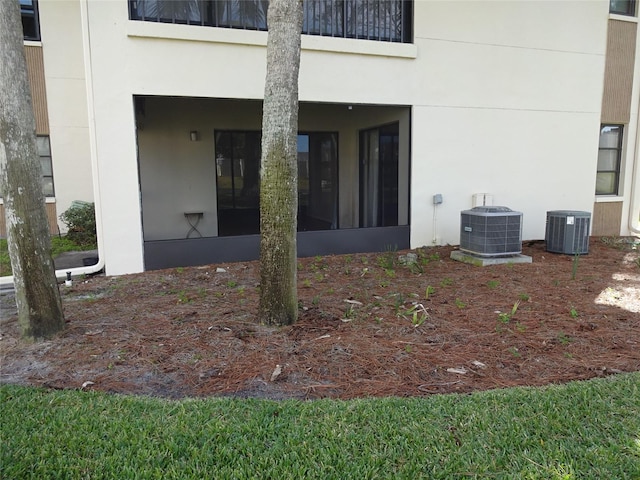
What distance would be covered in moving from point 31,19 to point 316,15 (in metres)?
6.38

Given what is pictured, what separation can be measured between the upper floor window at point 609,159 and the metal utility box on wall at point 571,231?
105 inches

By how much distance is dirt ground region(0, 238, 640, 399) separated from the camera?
3529 mm

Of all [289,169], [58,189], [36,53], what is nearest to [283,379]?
[289,169]

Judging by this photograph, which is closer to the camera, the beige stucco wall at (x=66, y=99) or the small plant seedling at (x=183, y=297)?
the small plant seedling at (x=183, y=297)

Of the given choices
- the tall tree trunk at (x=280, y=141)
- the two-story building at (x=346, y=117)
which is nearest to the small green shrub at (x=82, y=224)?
the two-story building at (x=346, y=117)

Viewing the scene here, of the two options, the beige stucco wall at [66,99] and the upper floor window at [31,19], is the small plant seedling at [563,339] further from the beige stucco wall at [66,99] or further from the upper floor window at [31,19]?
the upper floor window at [31,19]

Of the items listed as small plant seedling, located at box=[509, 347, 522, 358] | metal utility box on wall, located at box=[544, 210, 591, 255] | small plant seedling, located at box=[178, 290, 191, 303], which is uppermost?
→ metal utility box on wall, located at box=[544, 210, 591, 255]

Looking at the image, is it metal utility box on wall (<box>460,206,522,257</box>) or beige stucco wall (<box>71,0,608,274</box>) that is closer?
beige stucco wall (<box>71,0,608,274</box>)

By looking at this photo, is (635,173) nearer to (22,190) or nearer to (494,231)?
(494,231)

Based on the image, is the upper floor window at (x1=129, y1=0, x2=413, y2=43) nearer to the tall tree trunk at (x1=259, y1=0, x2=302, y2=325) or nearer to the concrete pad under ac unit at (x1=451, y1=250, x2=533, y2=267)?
the tall tree trunk at (x1=259, y1=0, x2=302, y2=325)

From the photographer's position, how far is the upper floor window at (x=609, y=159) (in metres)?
10.1

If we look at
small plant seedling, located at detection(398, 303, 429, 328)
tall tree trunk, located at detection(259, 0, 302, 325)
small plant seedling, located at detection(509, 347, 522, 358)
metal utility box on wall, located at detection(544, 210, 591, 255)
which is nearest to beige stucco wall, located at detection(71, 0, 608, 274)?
metal utility box on wall, located at detection(544, 210, 591, 255)

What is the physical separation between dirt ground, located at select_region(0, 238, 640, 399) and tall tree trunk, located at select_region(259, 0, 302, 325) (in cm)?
81

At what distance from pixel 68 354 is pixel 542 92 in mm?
9138
